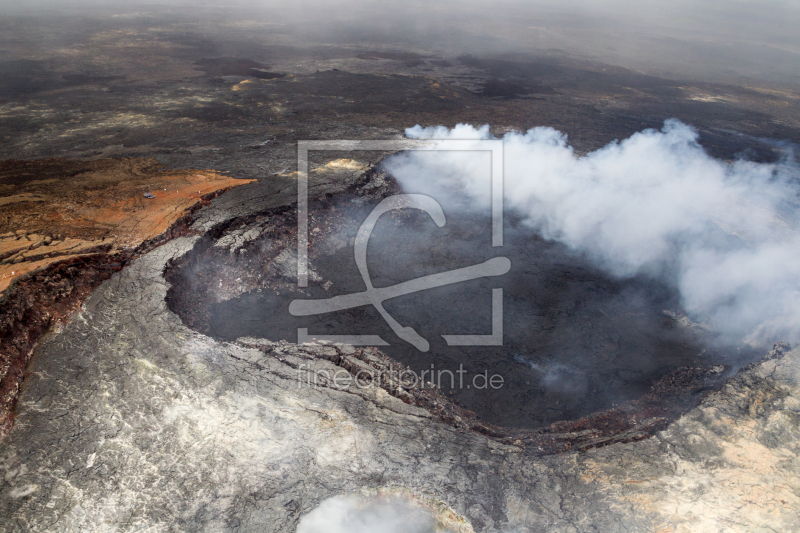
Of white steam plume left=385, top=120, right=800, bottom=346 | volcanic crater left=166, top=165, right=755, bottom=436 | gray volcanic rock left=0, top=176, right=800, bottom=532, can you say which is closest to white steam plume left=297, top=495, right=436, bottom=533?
gray volcanic rock left=0, top=176, right=800, bottom=532

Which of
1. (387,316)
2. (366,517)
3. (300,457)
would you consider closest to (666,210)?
(387,316)

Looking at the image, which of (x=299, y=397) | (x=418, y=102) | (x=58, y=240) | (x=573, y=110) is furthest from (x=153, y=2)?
(x=299, y=397)

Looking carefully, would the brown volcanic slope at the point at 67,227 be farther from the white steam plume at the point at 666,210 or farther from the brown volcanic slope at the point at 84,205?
the white steam plume at the point at 666,210

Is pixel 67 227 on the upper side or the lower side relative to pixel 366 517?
upper

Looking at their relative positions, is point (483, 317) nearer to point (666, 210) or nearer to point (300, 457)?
point (300, 457)

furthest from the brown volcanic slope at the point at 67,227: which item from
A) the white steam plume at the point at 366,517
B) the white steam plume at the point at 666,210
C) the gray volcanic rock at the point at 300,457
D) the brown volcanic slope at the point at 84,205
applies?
the white steam plume at the point at 666,210

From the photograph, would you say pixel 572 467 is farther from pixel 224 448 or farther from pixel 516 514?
pixel 224 448
